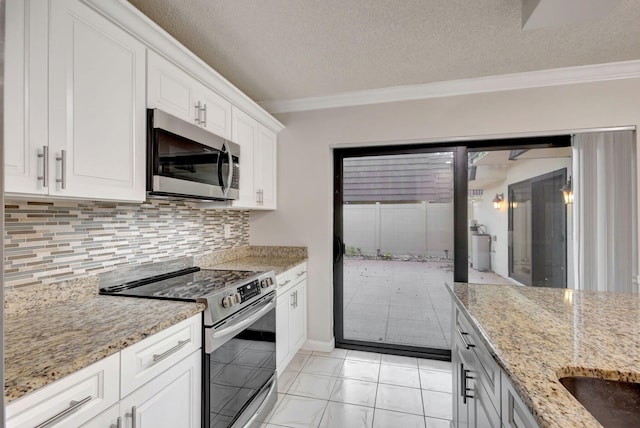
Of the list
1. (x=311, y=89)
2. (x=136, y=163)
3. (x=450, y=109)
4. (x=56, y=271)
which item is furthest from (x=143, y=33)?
(x=450, y=109)

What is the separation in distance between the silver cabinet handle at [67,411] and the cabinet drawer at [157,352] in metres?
0.12

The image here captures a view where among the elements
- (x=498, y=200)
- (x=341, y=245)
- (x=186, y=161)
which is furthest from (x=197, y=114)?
(x=498, y=200)

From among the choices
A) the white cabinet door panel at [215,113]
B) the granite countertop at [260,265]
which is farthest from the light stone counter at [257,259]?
the white cabinet door panel at [215,113]

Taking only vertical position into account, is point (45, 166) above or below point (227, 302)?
above

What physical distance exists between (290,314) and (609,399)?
79.5 inches

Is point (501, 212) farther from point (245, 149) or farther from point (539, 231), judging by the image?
point (245, 149)

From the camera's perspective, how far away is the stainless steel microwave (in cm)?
151

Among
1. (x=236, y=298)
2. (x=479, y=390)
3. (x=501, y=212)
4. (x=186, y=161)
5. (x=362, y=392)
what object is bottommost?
(x=362, y=392)

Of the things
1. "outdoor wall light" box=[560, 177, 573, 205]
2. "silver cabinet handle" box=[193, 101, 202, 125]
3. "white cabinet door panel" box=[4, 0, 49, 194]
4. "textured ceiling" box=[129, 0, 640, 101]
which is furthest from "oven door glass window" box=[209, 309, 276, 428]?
"outdoor wall light" box=[560, 177, 573, 205]

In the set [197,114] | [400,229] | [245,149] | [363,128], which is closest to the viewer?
[197,114]

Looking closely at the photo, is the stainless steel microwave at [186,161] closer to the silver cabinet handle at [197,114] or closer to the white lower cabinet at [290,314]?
the silver cabinet handle at [197,114]

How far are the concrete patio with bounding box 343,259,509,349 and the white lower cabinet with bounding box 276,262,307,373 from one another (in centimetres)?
48

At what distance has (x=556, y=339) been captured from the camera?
1.04 metres

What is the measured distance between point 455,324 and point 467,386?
14.2 inches
